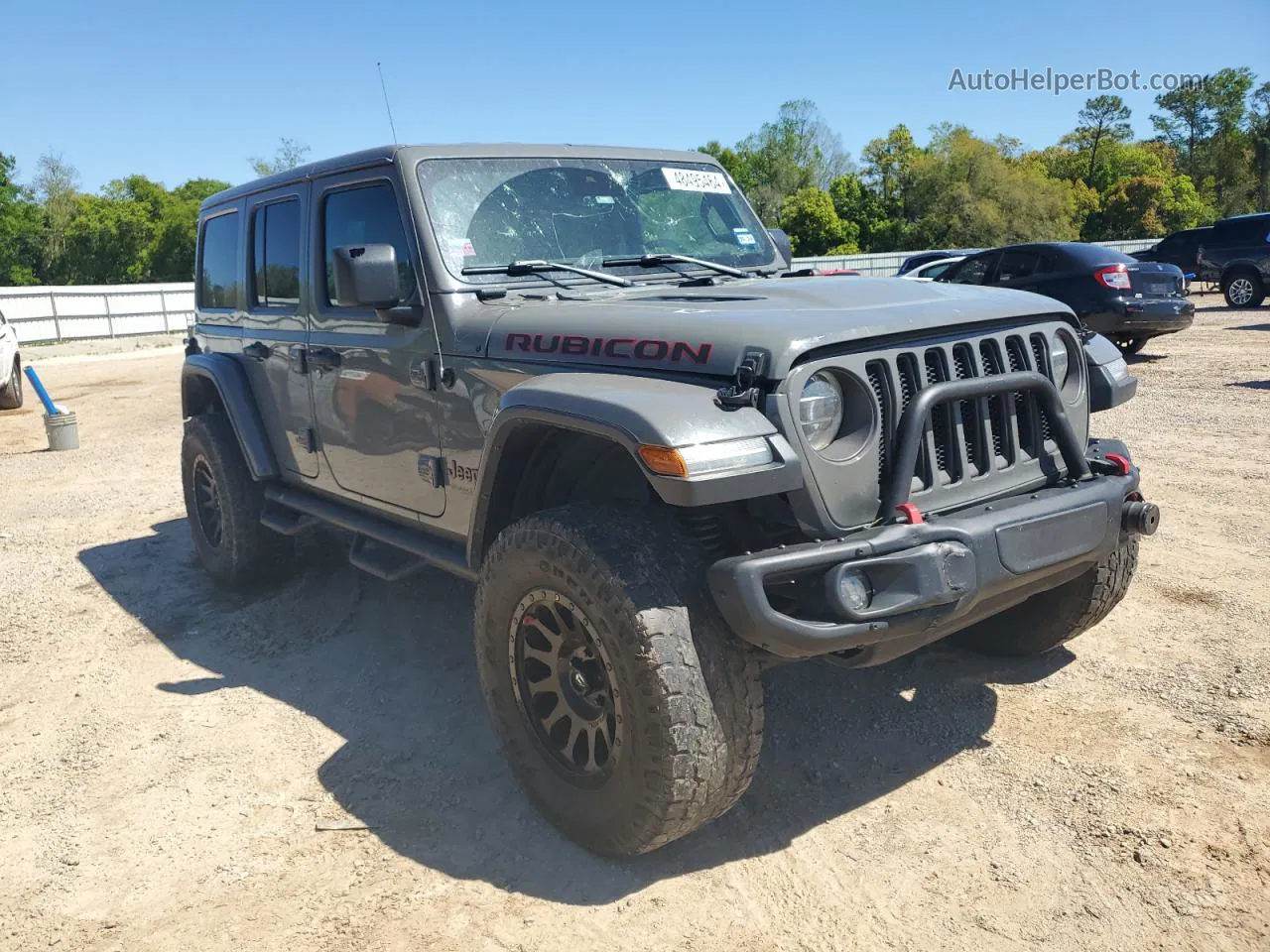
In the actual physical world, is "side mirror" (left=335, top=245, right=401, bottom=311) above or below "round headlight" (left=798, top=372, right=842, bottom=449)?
above

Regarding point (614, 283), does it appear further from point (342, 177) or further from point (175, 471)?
point (175, 471)

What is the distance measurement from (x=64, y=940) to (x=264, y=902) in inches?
20.6

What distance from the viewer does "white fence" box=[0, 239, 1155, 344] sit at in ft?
79.4

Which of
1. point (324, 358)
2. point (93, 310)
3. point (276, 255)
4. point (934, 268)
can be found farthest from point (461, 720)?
point (93, 310)

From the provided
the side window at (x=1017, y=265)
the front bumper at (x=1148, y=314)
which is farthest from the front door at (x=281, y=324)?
the side window at (x=1017, y=265)

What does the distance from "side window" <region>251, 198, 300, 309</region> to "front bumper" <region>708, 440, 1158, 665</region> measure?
3.02 m

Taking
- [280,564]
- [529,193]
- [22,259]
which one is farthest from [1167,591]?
[22,259]

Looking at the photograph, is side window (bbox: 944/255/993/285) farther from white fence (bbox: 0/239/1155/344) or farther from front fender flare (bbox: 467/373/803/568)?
front fender flare (bbox: 467/373/803/568)

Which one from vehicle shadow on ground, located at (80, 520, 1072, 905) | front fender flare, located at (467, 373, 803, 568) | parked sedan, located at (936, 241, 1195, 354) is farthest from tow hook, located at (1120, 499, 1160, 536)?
parked sedan, located at (936, 241, 1195, 354)

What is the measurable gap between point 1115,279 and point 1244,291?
8883 millimetres

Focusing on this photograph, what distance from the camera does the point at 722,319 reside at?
292 cm

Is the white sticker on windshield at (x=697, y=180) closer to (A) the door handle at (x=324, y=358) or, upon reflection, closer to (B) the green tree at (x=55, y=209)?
(A) the door handle at (x=324, y=358)

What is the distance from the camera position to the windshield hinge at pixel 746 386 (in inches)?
103

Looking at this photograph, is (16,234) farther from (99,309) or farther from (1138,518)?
(1138,518)
